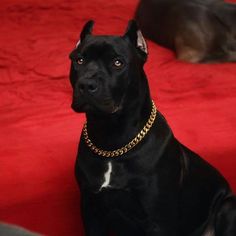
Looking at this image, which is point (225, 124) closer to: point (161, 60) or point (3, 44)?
point (161, 60)

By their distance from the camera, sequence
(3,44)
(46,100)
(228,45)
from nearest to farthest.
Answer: (46,100) → (3,44) → (228,45)

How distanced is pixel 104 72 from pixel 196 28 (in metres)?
1.44

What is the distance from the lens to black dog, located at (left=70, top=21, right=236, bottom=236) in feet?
4.22

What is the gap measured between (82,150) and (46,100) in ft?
1.87

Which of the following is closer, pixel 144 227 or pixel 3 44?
pixel 144 227

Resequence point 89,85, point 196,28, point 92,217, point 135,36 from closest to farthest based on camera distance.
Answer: point 89,85
point 135,36
point 92,217
point 196,28

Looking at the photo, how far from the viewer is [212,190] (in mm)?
1554

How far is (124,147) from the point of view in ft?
4.51

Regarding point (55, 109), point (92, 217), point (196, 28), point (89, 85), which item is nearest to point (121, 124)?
point (89, 85)

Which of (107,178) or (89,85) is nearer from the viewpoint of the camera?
(89,85)

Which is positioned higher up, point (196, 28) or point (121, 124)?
point (121, 124)

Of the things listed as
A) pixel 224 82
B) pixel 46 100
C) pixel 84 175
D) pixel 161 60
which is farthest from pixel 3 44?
pixel 84 175

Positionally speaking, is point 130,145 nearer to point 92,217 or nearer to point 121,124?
point 121,124

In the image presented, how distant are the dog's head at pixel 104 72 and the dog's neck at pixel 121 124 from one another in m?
0.04
